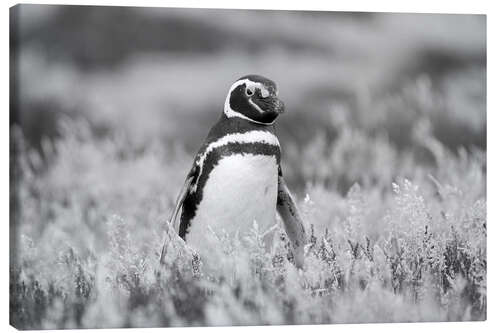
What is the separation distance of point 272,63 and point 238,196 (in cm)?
132

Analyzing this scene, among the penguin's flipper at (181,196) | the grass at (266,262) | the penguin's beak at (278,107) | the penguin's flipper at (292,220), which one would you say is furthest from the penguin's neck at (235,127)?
the grass at (266,262)

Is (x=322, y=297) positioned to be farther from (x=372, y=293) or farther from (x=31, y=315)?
(x=31, y=315)

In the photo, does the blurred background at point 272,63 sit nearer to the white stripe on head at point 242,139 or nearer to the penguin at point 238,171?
the penguin at point 238,171

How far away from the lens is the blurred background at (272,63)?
20.4 ft

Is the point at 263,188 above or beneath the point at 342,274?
above

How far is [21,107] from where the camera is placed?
589 cm

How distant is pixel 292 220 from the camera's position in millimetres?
6355

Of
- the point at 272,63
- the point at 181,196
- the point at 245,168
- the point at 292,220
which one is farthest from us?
the point at 272,63

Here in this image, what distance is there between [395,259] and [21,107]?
222cm

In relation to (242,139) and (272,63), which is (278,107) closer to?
(242,139)

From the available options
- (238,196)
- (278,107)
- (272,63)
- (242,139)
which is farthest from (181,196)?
(272,63)

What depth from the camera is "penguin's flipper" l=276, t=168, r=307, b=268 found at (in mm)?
6297

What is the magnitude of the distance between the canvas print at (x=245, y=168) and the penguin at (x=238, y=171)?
0.01 m

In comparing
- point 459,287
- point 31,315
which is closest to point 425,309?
point 459,287
